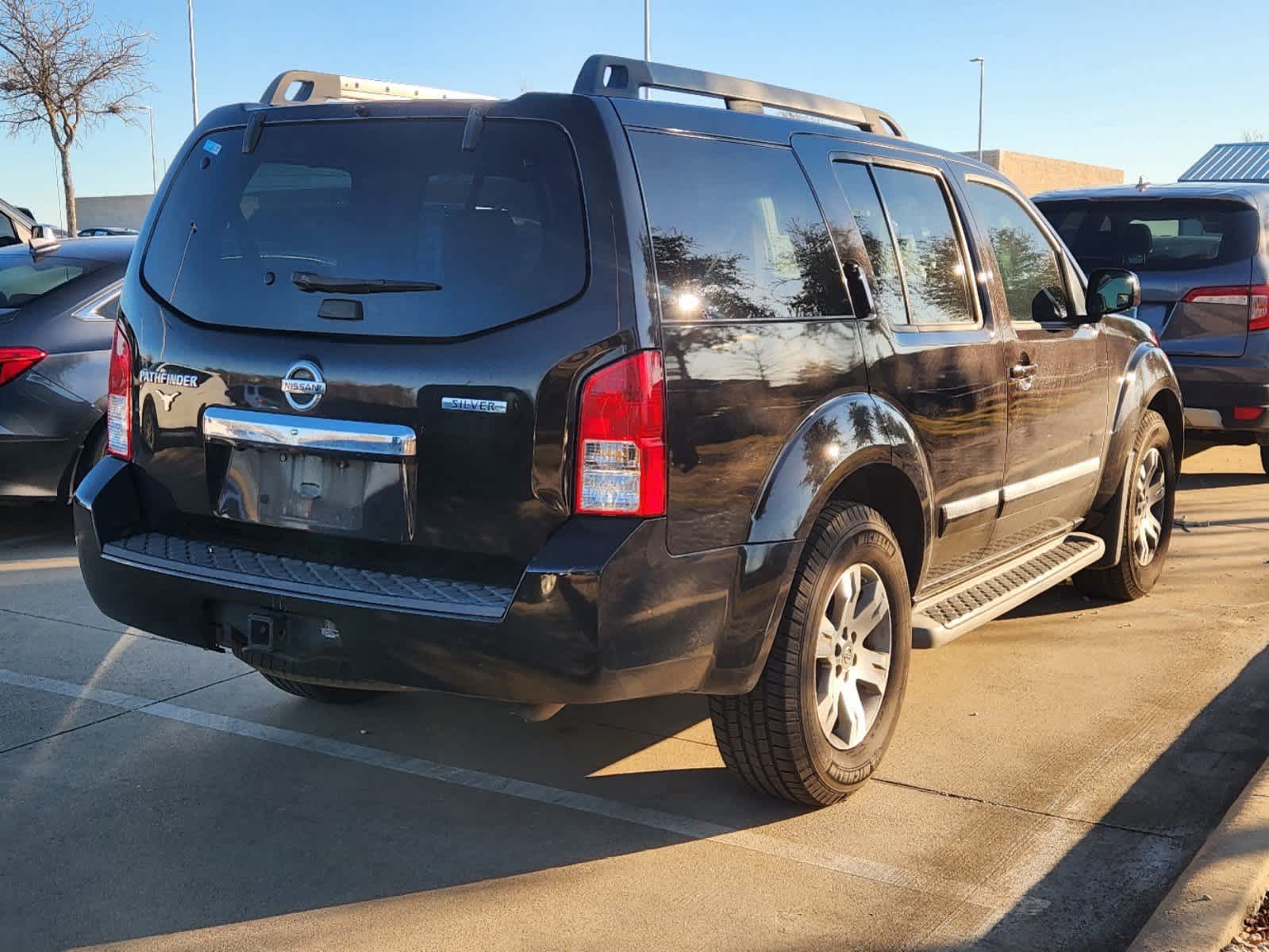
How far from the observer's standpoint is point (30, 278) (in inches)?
289

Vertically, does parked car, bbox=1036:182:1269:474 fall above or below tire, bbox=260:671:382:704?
above

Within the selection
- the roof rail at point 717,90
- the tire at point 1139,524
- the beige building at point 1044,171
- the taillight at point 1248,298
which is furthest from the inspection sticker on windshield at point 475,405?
the beige building at point 1044,171

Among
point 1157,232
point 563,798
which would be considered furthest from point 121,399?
point 1157,232

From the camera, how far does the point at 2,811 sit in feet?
12.8

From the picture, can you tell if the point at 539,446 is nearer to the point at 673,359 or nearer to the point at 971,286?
the point at 673,359

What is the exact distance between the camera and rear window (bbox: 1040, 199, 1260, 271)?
8.45m

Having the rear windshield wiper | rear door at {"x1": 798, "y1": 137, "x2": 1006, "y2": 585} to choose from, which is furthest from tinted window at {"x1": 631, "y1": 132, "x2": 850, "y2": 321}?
the rear windshield wiper

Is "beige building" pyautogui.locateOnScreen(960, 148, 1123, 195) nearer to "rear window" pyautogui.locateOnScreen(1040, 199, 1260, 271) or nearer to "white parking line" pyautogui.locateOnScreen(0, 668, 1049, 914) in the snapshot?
"rear window" pyautogui.locateOnScreen(1040, 199, 1260, 271)

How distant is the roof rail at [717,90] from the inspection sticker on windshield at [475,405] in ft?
2.72

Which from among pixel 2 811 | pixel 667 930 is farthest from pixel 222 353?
pixel 667 930

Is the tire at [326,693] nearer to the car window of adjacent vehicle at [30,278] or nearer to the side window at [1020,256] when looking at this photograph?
the side window at [1020,256]

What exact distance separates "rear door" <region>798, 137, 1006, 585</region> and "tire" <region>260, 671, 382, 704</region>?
2.04 metres

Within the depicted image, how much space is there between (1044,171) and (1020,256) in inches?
1950

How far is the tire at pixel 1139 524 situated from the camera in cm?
615
